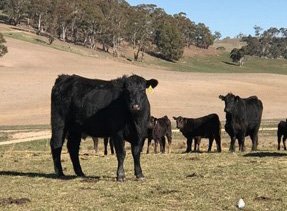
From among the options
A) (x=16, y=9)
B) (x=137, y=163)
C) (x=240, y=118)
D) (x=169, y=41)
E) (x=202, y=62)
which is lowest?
(x=202, y=62)

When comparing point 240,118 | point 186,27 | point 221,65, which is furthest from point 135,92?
point 186,27

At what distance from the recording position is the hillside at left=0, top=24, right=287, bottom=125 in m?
50.8

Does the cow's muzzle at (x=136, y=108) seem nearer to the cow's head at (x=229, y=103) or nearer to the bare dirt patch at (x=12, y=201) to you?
the bare dirt patch at (x=12, y=201)

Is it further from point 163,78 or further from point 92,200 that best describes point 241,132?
point 163,78

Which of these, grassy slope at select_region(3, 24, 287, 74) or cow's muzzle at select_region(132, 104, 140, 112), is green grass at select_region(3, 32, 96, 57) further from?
cow's muzzle at select_region(132, 104, 140, 112)

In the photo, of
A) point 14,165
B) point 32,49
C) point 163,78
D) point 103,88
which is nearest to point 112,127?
point 103,88

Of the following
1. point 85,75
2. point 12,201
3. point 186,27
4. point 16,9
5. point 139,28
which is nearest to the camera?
point 12,201

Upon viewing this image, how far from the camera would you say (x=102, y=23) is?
12181 centimetres

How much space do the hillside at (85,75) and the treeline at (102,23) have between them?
21.5 ft

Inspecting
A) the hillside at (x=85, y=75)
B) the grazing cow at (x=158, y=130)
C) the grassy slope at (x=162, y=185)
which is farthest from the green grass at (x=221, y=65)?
the grassy slope at (x=162, y=185)

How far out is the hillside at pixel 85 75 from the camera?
50.8 metres

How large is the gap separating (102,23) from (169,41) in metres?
23.6

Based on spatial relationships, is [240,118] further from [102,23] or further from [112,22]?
[112,22]

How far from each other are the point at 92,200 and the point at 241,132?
37.0ft
